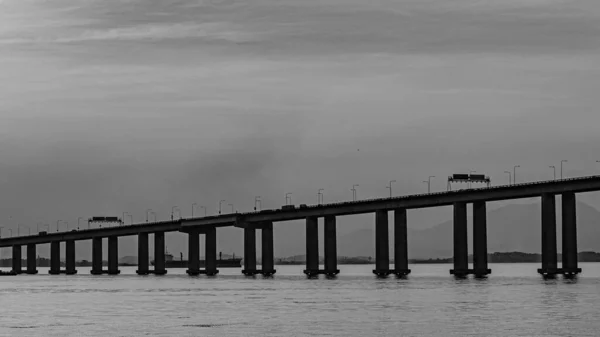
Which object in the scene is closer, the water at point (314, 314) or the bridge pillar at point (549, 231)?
the water at point (314, 314)

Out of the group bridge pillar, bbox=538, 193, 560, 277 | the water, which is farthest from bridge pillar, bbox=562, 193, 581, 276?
the water

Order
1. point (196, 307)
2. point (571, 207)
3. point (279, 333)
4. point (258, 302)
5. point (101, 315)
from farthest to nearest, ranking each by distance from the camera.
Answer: point (571, 207) < point (258, 302) < point (196, 307) < point (101, 315) < point (279, 333)

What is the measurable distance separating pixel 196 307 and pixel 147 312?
8547 mm

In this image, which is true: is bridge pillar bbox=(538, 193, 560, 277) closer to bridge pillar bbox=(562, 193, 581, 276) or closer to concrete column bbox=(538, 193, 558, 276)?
concrete column bbox=(538, 193, 558, 276)

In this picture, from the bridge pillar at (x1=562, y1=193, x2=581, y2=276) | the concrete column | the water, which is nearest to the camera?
the water

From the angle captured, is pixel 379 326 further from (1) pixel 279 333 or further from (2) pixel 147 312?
(2) pixel 147 312

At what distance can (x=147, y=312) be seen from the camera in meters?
100

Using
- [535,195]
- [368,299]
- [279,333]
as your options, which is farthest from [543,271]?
[279,333]

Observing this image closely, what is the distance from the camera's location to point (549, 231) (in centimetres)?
18938

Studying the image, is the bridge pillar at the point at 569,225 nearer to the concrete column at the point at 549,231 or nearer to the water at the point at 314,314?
the concrete column at the point at 549,231

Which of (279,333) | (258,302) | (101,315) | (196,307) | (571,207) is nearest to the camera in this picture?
(279,333)

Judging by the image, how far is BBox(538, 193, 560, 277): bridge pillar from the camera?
18938cm

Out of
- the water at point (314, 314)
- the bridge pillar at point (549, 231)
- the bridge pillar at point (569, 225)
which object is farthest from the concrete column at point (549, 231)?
the water at point (314, 314)

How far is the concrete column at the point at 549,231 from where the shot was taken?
18938 centimetres
